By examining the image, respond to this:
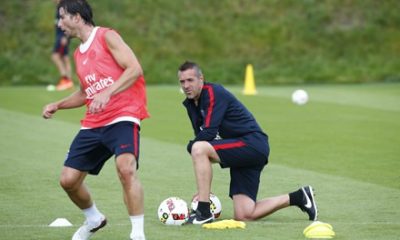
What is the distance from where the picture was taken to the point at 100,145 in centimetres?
848

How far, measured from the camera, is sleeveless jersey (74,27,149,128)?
8375 mm

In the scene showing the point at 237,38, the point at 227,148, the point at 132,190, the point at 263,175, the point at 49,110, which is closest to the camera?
the point at 132,190

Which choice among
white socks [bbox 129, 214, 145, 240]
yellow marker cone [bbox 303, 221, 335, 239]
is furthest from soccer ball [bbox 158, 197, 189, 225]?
yellow marker cone [bbox 303, 221, 335, 239]

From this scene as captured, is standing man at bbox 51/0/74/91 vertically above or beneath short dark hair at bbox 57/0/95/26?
beneath

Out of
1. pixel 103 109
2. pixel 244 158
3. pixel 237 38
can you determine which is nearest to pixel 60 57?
pixel 237 38

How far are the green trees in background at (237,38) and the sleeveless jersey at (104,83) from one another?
22426 mm

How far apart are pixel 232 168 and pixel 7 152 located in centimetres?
619

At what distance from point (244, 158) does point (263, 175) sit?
10.8 feet

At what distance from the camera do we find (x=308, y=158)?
1469 centimetres

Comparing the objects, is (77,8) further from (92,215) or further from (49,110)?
(92,215)

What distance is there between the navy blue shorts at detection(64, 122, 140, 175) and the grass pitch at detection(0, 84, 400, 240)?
0.72m

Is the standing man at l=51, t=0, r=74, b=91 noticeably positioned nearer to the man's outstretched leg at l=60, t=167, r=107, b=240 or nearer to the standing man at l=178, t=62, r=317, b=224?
the standing man at l=178, t=62, r=317, b=224

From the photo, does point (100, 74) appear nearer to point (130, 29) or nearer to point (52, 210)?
point (52, 210)

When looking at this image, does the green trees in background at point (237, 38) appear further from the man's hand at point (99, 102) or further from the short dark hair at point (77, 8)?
the man's hand at point (99, 102)
